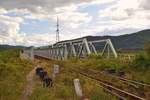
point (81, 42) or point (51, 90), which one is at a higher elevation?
point (81, 42)

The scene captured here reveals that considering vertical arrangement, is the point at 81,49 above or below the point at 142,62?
above

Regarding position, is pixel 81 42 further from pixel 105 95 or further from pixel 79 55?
pixel 105 95

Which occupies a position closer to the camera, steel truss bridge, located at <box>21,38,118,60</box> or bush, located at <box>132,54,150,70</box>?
bush, located at <box>132,54,150,70</box>

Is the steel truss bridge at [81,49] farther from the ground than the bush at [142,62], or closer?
farther from the ground

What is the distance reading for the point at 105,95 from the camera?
14.8 m

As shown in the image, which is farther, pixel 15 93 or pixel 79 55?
pixel 79 55

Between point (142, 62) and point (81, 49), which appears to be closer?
point (142, 62)

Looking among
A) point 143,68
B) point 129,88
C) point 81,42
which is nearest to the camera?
point 129,88

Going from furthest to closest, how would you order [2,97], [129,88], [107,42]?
[107,42], [129,88], [2,97]

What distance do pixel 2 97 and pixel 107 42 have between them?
104ft

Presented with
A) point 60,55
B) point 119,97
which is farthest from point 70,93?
point 60,55

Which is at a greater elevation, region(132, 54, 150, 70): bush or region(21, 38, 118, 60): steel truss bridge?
region(21, 38, 118, 60): steel truss bridge

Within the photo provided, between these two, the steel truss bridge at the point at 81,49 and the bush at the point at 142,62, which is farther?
the steel truss bridge at the point at 81,49

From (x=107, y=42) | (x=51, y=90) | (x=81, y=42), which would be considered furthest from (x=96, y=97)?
(x=81, y=42)
